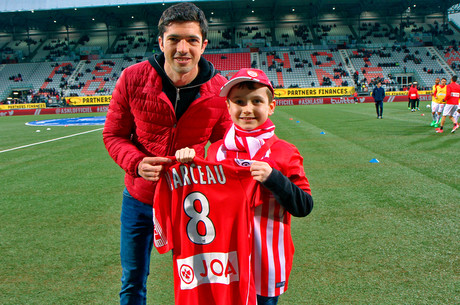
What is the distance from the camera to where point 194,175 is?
1.88 metres

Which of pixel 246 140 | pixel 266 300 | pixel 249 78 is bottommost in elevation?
pixel 266 300

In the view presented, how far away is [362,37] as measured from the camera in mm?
52844

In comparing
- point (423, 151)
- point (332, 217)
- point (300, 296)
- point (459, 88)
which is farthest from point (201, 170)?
point (459, 88)

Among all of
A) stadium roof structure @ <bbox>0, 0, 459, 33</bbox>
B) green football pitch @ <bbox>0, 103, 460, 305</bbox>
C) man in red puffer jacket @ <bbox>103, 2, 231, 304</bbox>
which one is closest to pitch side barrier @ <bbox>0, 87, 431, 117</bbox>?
stadium roof structure @ <bbox>0, 0, 459, 33</bbox>

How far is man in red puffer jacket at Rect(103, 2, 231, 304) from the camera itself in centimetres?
212

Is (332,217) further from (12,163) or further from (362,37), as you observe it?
(362,37)

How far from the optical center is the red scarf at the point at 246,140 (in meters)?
1.83

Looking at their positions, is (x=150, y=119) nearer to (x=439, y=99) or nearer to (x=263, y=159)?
(x=263, y=159)

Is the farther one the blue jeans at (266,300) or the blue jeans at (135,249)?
the blue jeans at (135,249)

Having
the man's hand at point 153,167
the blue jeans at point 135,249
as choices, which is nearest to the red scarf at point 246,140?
the man's hand at point 153,167

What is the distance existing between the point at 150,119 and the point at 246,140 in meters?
0.70

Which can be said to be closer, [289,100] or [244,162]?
[244,162]

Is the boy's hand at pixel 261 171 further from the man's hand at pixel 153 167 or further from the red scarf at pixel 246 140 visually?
the man's hand at pixel 153 167

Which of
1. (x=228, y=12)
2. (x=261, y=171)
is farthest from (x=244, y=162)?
(x=228, y=12)
